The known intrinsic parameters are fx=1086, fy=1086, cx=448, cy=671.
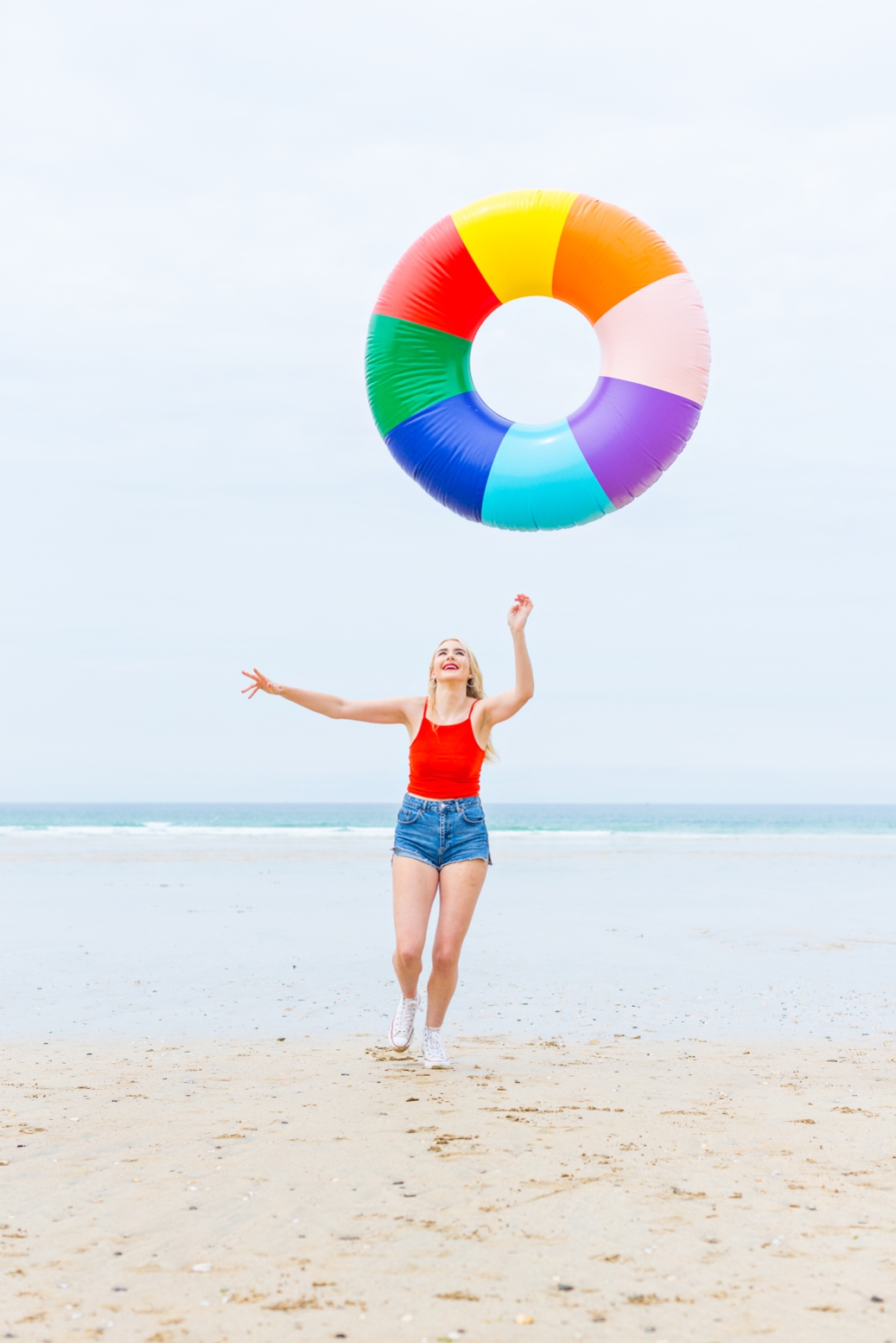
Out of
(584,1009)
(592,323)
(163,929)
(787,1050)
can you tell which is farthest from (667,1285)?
(163,929)

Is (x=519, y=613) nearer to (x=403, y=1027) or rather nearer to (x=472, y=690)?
(x=472, y=690)

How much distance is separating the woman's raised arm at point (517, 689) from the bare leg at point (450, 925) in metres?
0.63

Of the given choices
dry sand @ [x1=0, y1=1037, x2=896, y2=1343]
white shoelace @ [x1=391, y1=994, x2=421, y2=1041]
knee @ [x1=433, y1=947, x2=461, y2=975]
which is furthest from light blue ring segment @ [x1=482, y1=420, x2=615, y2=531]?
dry sand @ [x1=0, y1=1037, x2=896, y2=1343]

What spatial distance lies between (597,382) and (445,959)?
2.65m

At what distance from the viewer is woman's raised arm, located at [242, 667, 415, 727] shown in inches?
194

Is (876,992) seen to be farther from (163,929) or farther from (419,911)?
(163,929)

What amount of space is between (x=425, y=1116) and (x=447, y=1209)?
0.86 metres

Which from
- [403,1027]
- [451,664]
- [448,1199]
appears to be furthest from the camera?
[451,664]

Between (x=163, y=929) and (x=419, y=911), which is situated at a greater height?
(x=419, y=911)

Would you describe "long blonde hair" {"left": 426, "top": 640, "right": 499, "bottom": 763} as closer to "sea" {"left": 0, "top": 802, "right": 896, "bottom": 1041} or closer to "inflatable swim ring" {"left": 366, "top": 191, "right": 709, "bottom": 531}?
"inflatable swim ring" {"left": 366, "top": 191, "right": 709, "bottom": 531}

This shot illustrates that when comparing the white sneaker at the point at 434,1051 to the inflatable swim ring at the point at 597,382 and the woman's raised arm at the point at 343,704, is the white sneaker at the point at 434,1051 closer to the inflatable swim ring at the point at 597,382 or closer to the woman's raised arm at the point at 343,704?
the woman's raised arm at the point at 343,704

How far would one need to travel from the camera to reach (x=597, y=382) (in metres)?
4.93

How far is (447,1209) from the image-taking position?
293 cm

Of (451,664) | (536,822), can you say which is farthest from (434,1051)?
(536,822)
